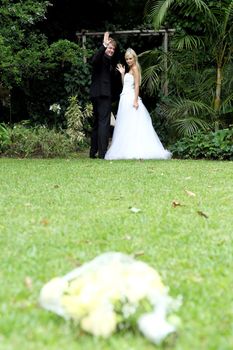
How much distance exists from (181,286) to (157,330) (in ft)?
2.04

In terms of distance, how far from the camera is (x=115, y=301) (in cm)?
189

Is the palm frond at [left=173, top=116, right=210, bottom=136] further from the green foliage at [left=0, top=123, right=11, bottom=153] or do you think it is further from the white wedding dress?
the green foliage at [left=0, top=123, right=11, bottom=153]

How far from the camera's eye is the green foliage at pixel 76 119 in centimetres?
1146

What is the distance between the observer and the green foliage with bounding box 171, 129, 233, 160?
9.30 meters

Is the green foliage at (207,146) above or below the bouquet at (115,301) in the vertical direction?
below

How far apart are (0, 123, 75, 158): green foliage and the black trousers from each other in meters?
0.54

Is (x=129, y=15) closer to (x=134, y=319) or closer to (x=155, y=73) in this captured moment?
(x=155, y=73)

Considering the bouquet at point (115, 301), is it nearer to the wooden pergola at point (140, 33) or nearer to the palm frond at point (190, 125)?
the palm frond at point (190, 125)

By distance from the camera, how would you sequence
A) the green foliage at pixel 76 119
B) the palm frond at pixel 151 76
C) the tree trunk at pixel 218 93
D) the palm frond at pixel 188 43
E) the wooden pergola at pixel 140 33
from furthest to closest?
the wooden pergola at pixel 140 33
the green foliage at pixel 76 119
the palm frond at pixel 151 76
the palm frond at pixel 188 43
the tree trunk at pixel 218 93

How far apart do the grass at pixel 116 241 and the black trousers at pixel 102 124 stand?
9.72 ft

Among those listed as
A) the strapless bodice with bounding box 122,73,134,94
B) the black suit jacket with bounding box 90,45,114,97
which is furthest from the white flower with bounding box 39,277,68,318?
the strapless bodice with bounding box 122,73,134,94

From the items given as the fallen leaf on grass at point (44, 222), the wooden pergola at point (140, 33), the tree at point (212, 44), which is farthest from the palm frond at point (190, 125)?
the fallen leaf on grass at point (44, 222)

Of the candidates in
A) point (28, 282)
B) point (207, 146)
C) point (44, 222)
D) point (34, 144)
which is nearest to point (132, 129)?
point (207, 146)

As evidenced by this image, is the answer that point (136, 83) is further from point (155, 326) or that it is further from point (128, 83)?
point (155, 326)
